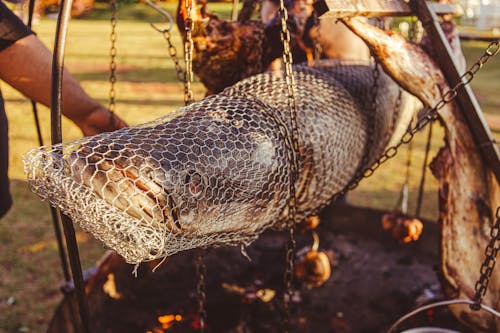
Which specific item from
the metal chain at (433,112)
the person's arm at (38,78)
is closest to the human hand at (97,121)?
the person's arm at (38,78)

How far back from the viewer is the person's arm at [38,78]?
72.2 inches

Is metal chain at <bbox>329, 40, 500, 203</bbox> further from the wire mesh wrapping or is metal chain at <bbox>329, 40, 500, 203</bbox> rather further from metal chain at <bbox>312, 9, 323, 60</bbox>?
metal chain at <bbox>312, 9, 323, 60</bbox>

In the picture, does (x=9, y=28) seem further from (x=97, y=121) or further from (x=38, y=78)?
(x=97, y=121)

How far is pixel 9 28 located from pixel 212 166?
104 cm

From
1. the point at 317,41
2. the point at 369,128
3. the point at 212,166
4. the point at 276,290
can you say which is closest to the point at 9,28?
the point at 212,166

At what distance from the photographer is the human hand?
2.11 meters

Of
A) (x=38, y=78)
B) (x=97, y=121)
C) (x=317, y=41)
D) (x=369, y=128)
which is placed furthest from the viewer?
(x=317, y=41)

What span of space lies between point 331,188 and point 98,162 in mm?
1134

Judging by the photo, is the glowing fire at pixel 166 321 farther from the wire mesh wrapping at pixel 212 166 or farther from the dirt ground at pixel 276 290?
the wire mesh wrapping at pixel 212 166

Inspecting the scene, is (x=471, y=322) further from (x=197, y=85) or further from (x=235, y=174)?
(x=197, y=85)

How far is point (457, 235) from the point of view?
7.65ft

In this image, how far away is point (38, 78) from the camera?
6.22 ft

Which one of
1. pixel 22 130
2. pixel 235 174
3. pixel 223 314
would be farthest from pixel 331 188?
pixel 22 130

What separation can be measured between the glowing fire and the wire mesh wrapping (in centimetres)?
141
